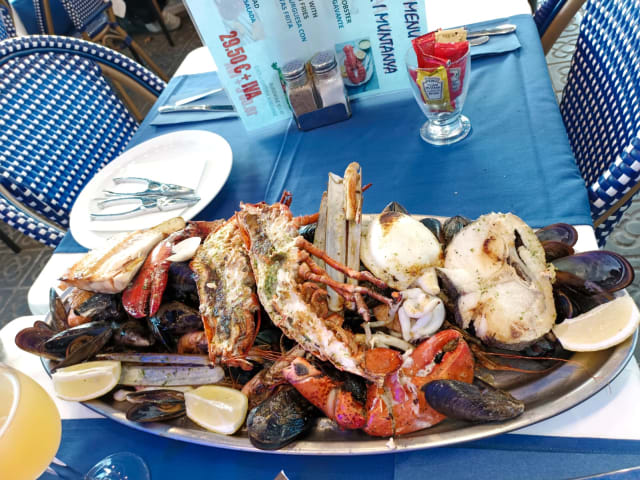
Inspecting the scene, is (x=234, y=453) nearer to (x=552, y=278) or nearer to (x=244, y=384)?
(x=244, y=384)

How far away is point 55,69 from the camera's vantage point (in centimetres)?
202

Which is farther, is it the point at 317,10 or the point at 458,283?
the point at 317,10

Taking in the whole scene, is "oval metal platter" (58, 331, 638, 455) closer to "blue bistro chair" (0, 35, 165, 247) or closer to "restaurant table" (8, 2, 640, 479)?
"restaurant table" (8, 2, 640, 479)

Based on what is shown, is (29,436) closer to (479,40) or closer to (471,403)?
(471,403)

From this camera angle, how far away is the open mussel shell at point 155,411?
87 centimetres

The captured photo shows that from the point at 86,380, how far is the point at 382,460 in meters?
0.66

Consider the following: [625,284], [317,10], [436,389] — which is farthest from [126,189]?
[625,284]

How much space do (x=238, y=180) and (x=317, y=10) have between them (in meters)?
0.60

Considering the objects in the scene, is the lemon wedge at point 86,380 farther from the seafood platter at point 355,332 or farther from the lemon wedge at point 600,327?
the lemon wedge at point 600,327

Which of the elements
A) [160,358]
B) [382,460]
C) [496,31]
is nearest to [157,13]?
[496,31]

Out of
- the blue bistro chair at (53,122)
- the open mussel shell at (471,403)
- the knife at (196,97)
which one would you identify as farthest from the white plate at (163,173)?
the open mussel shell at (471,403)

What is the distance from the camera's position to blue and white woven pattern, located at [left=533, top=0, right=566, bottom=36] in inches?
63.8

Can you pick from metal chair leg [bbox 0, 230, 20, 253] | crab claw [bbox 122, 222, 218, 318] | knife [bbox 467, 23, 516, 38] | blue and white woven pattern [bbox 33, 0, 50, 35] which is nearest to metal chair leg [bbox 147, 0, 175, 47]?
blue and white woven pattern [bbox 33, 0, 50, 35]

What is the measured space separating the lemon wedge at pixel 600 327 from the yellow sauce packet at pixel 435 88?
2.31 ft
